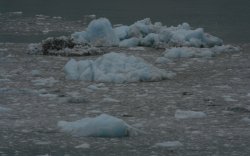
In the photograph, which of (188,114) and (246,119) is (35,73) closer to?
(188,114)

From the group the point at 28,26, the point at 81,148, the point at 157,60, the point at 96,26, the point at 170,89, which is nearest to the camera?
the point at 81,148

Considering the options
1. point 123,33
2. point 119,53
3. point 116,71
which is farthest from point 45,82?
point 123,33

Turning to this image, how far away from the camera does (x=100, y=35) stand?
13656mm

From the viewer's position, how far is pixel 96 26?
13414 millimetres

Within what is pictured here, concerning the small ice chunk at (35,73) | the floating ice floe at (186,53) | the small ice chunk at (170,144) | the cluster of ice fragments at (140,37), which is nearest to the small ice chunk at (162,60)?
the floating ice floe at (186,53)

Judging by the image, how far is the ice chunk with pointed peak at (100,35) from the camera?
13.3m

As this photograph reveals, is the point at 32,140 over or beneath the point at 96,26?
beneath

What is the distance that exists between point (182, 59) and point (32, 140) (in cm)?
593

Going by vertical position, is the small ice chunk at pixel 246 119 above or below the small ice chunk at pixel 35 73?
below

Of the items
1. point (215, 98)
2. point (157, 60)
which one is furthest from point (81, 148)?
point (157, 60)

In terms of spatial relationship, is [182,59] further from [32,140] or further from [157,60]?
[32,140]

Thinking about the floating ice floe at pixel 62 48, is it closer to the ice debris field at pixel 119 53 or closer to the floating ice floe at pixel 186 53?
the ice debris field at pixel 119 53

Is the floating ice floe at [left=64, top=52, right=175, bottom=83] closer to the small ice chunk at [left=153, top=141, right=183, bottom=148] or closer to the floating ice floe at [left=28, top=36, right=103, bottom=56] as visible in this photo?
the floating ice floe at [left=28, top=36, right=103, bottom=56]

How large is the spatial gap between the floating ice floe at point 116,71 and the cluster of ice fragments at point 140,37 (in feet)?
12.9
